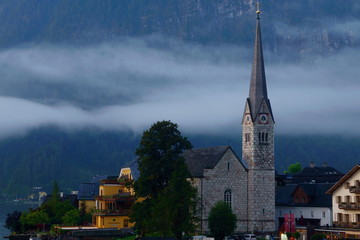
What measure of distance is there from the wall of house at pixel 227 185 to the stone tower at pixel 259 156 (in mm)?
1223

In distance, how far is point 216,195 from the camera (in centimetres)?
11969

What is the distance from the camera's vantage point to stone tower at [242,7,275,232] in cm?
12281

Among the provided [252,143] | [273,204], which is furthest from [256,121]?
[273,204]

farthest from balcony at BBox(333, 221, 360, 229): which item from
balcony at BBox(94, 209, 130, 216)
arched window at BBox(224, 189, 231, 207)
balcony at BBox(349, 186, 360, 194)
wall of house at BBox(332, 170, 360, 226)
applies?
balcony at BBox(94, 209, 130, 216)

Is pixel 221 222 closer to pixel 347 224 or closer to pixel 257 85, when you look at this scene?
pixel 347 224

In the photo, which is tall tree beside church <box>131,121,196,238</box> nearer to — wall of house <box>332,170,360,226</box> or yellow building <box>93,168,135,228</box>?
yellow building <box>93,168,135,228</box>

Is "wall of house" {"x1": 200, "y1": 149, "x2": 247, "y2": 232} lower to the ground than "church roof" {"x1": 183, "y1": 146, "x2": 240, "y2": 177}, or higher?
lower


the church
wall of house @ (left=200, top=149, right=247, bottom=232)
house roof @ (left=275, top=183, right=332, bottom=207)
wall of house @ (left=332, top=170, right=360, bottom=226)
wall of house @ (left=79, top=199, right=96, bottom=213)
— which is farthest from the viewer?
wall of house @ (left=79, top=199, right=96, bottom=213)

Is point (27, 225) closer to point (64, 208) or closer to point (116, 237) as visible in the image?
point (64, 208)

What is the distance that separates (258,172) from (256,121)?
28.8 ft

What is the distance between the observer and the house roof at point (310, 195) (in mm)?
127750

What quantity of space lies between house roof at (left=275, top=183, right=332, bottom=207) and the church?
9252mm

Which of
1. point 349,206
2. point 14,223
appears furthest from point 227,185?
point 14,223

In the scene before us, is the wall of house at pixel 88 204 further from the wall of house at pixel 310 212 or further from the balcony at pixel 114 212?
the wall of house at pixel 310 212
